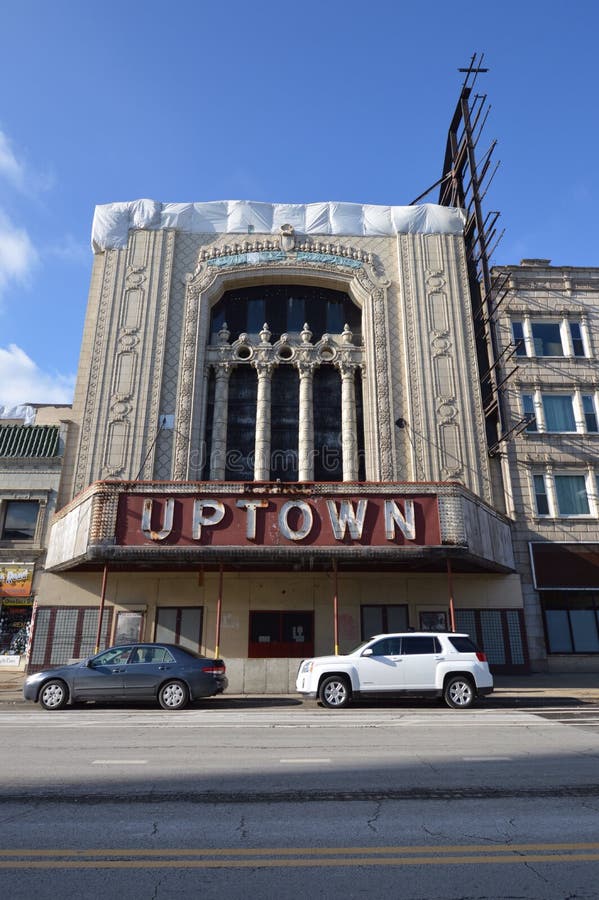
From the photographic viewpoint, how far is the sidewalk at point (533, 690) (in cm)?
1653

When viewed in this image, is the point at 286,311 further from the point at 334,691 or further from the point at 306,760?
the point at 306,760

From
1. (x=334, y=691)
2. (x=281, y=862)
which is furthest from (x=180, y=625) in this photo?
(x=281, y=862)

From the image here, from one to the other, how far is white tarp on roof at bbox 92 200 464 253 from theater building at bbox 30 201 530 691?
10 centimetres

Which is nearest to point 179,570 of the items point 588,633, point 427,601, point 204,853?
point 427,601

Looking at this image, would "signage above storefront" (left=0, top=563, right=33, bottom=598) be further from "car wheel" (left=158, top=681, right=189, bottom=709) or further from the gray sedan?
"car wheel" (left=158, top=681, right=189, bottom=709)

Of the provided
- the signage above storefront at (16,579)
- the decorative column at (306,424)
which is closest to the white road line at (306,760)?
the decorative column at (306,424)

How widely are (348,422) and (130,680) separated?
1583cm

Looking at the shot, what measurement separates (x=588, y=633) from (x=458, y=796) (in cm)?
2139

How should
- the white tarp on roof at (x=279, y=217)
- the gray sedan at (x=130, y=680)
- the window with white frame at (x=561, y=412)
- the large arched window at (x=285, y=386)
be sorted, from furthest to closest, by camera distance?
the white tarp on roof at (x=279, y=217), the window with white frame at (x=561, y=412), the large arched window at (x=285, y=386), the gray sedan at (x=130, y=680)

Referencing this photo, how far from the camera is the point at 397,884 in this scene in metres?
4.23

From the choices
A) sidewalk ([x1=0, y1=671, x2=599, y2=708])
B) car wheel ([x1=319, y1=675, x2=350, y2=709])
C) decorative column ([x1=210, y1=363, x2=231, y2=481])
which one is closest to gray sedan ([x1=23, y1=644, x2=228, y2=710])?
car wheel ([x1=319, y1=675, x2=350, y2=709])

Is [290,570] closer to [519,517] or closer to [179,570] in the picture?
[179,570]

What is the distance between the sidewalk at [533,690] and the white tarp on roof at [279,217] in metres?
21.0

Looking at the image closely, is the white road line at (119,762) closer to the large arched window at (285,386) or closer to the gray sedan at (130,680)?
the gray sedan at (130,680)
